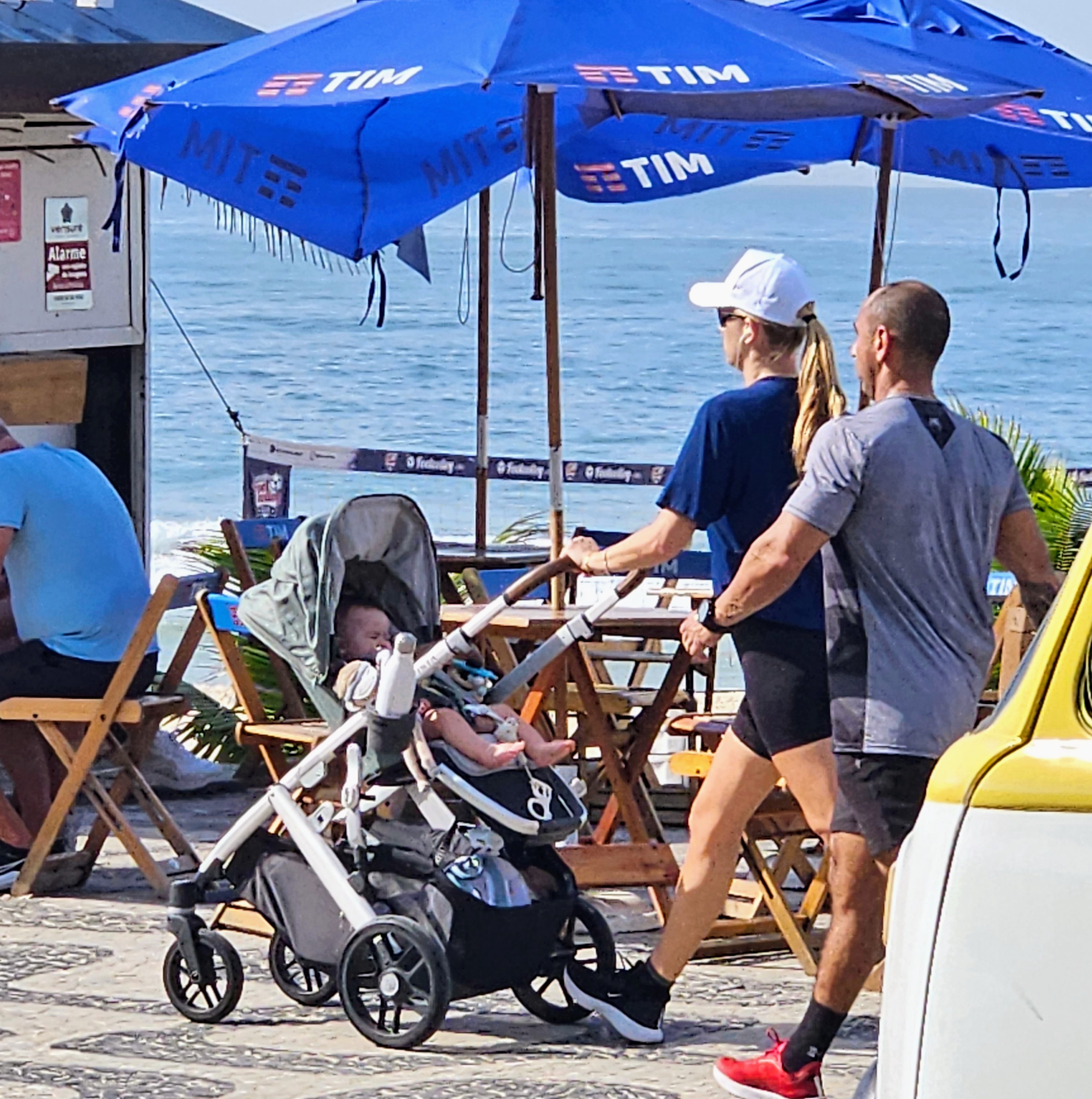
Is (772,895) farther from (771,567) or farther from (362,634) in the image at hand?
(771,567)

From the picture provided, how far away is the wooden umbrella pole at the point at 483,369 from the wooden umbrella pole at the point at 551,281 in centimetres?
162

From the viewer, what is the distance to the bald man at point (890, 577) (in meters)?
4.96

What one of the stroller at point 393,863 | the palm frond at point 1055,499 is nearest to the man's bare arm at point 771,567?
the stroller at point 393,863

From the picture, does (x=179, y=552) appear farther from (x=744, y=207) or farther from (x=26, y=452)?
(x=744, y=207)

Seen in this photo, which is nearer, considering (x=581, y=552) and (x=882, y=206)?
(x=581, y=552)

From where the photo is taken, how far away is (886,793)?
16.3ft

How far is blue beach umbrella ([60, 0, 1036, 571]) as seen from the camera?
264 inches

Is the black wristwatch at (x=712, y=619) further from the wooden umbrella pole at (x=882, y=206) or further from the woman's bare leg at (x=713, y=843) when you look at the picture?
the wooden umbrella pole at (x=882, y=206)

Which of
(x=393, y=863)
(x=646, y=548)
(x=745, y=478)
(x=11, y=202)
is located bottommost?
(x=393, y=863)

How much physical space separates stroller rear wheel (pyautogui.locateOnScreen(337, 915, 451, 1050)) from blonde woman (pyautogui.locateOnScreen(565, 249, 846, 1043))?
1.60ft

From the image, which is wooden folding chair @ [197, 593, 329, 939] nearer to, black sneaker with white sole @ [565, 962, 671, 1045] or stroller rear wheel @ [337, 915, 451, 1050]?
stroller rear wheel @ [337, 915, 451, 1050]

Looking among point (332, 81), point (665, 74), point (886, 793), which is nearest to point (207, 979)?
point (886, 793)

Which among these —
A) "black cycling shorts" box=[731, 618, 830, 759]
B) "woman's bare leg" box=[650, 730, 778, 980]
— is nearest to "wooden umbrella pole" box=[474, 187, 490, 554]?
"woman's bare leg" box=[650, 730, 778, 980]

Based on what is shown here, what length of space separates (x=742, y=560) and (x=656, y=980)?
108cm
